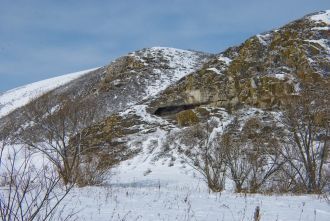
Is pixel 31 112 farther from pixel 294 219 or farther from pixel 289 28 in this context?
pixel 289 28

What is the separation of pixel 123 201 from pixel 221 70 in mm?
26153

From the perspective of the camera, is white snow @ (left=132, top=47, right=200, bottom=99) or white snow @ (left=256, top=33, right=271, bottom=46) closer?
white snow @ (left=256, top=33, right=271, bottom=46)

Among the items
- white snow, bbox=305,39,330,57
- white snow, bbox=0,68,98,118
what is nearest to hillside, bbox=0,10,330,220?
white snow, bbox=305,39,330,57

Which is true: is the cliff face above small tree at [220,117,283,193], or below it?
above

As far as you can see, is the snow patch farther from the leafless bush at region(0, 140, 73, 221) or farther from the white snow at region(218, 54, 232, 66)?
the leafless bush at region(0, 140, 73, 221)

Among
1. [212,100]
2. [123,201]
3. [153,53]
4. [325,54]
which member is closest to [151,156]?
[212,100]

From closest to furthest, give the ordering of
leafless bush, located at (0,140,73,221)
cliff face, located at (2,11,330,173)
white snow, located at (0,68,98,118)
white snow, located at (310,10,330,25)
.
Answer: leafless bush, located at (0,140,73,221) → cliff face, located at (2,11,330,173) → white snow, located at (310,10,330,25) → white snow, located at (0,68,98,118)

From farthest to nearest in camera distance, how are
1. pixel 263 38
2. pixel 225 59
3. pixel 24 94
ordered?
1. pixel 24 94
2. pixel 263 38
3. pixel 225 59

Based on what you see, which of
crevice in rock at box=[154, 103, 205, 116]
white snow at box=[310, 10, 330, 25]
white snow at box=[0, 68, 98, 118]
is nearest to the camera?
crevice in rock at box=[154, 103, 205, 116]

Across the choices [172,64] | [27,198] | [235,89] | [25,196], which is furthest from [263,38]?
[25,196]

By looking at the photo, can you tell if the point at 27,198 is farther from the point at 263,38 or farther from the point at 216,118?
the point at 263,38

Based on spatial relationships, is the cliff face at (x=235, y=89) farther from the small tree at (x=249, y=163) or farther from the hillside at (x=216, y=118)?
the small tree at (x=249, y=163)

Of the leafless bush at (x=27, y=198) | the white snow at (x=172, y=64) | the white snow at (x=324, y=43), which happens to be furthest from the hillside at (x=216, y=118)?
the leafless bush at (x=27, y=198)

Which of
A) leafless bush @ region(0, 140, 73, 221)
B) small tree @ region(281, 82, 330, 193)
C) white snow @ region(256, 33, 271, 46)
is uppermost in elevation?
white snow @ region(256, 33, 271, 46)
